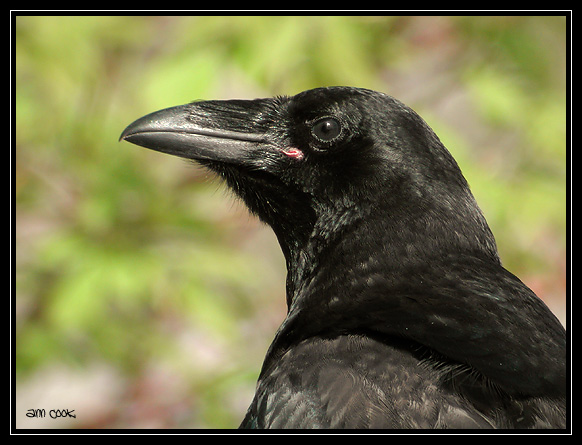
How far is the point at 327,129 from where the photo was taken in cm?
234

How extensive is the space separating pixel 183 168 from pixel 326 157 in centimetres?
185

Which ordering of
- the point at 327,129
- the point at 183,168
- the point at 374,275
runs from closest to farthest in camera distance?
the point at 374,275, the point at 327,129, the point at 183,168

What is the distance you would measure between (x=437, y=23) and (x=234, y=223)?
5.00ft

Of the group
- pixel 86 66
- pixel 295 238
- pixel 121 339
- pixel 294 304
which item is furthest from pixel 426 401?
pixel 121 339

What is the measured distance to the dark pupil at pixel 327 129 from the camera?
7.65ft

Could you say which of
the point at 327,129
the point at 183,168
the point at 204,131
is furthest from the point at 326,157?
the point at 183,168

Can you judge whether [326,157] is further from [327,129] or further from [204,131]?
[204,131]

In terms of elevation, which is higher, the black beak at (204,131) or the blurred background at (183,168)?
the blurred background at (183,168)

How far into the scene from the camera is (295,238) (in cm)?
246

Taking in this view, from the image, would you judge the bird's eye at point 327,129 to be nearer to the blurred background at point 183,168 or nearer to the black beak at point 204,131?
the black beak at point 204,131

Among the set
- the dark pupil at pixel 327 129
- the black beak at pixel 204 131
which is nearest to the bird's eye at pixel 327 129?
the dark pupil at pixel 327 129

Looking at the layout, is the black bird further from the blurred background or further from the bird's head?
the blurred background

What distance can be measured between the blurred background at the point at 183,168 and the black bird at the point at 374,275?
2.16 ft

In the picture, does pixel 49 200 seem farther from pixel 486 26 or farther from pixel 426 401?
pixel 426 401
